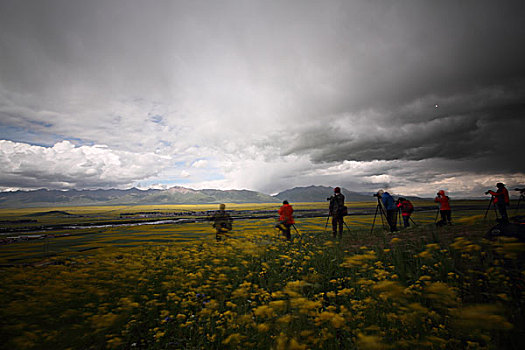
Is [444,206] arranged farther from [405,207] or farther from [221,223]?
[221,223]

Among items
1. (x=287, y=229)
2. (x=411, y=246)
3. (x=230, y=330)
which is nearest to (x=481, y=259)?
(x=411, y=246)

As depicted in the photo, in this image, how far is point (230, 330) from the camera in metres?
3.94

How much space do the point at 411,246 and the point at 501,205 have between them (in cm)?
866

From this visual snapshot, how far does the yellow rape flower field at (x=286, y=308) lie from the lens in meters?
2.80

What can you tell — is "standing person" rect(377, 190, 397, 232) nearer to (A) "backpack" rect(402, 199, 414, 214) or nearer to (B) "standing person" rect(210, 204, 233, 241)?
(A) "backpack" rect(402, 199, 414, 214)

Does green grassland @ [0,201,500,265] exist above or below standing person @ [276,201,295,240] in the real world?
below

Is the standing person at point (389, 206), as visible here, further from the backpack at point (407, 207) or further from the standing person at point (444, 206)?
the standing person at point (444, 206)

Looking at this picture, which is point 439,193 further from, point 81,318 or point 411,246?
point 81,318

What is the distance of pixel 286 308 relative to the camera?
10.2 ft

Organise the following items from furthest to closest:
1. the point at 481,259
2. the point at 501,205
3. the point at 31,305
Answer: the point at 501,205, the point at 481,259, the point at 31,305

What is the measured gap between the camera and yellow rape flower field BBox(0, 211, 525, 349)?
2.80m

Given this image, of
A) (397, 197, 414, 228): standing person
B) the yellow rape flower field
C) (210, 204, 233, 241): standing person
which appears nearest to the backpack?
(397, 197, 414, 228): standing person

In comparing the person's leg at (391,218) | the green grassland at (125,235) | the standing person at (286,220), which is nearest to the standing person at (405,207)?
the person's leg at (391,218)

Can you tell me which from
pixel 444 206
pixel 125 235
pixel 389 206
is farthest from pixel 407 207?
pixel 125 235
